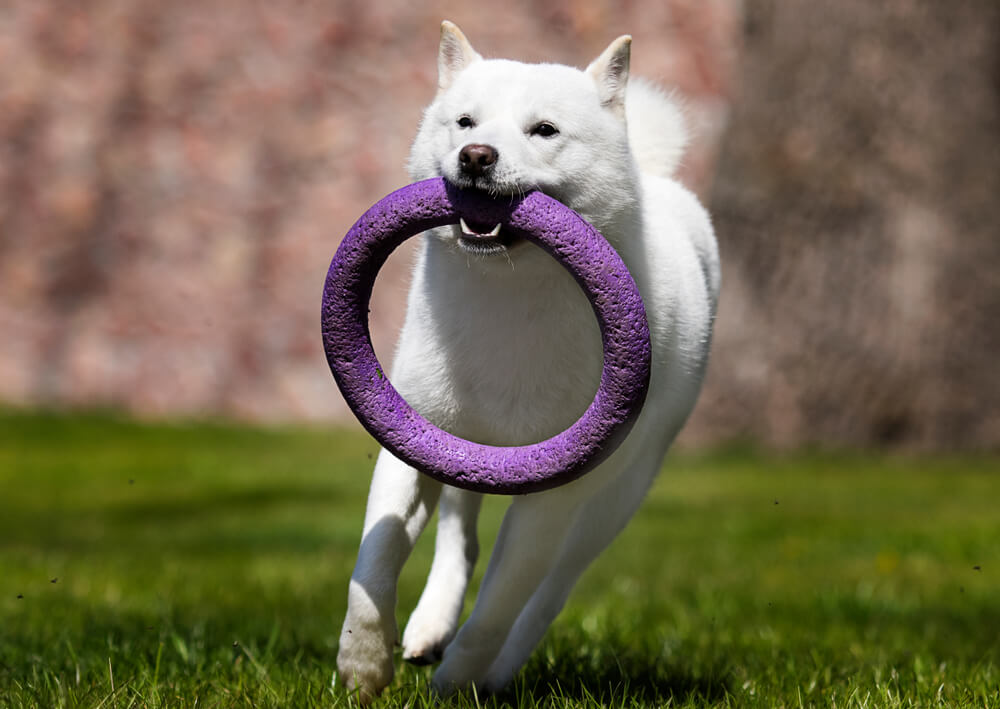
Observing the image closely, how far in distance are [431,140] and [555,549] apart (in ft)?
3.02

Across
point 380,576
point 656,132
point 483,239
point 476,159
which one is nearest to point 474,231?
point 483,239

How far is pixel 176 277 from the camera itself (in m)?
11.1

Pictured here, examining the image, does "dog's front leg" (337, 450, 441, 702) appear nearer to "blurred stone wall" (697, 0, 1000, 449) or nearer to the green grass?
the green grass

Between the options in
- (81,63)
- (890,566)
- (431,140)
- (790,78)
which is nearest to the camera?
(431,140)

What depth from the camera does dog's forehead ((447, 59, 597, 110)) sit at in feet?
8.26

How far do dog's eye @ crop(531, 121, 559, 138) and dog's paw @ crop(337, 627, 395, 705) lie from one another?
110 centimetres

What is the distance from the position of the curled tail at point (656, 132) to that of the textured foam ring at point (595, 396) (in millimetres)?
963

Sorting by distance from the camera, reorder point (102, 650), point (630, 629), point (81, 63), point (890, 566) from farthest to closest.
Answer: point (81, 63) → point (890, 566) → point (630, 629) → point (102, 650)

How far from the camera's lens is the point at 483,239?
2.42 meters

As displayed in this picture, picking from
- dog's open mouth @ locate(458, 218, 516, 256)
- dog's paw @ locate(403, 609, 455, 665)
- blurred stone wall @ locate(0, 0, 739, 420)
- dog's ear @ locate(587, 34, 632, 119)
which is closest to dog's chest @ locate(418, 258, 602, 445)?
dog's open mouth @ locate(458, 218, 516, 256)

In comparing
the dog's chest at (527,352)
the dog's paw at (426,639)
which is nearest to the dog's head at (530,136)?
the dog's chest at (527,352)

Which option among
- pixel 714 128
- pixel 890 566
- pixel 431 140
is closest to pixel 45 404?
pixel 714 128

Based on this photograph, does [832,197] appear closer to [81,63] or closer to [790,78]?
[790,78]

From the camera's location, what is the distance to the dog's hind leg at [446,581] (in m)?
2.85
